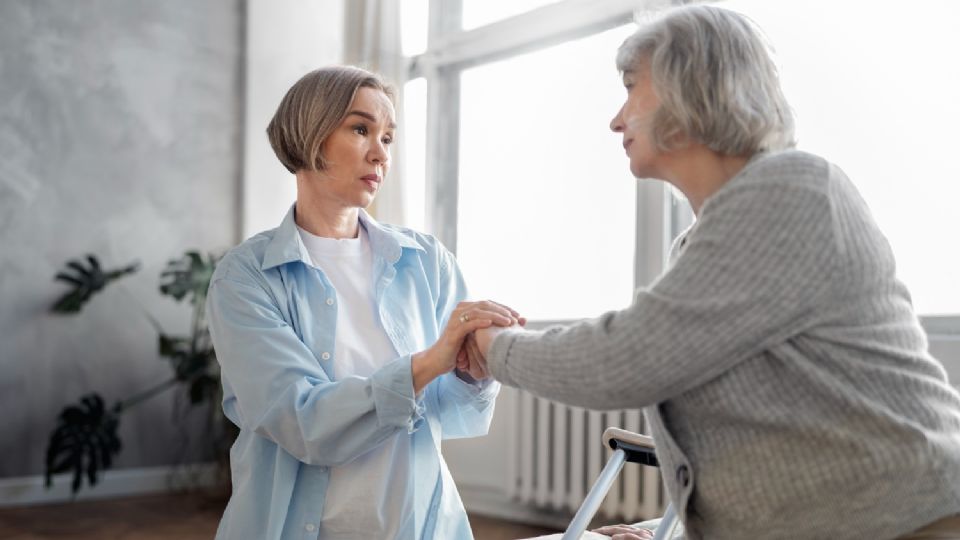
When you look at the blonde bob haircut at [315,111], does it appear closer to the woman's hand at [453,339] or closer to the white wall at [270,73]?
the woman's hand at [453,339]

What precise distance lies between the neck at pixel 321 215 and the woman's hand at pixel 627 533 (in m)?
0.77

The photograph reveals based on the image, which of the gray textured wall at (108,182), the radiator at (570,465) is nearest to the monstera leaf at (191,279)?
the gray textured wall at (108,182)

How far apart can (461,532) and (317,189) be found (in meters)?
0.71

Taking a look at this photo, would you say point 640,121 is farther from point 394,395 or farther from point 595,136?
point 595,136

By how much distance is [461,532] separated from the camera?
5.51 feet

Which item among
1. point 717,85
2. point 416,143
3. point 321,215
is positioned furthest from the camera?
point 416,143

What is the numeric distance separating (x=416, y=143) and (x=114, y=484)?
233 cm

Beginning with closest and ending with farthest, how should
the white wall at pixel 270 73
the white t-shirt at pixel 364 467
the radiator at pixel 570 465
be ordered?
the white t-shirt at pixel 364 467 → the radiator at pixel 570 465 → the white wall at pixel 270 73

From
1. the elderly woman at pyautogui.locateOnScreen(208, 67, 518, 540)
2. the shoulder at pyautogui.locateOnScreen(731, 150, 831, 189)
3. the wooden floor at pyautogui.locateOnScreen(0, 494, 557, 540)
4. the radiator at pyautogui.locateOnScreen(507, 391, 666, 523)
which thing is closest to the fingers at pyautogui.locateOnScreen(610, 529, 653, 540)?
the elderly woman at pyautogui.locateOnScreen(208, 67, 518, 540)

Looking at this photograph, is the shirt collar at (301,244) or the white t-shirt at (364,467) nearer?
the white t-shirt at (364,467)

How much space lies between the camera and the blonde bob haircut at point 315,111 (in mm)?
1739

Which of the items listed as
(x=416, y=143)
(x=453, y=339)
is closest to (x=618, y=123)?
(x=453, y=339)

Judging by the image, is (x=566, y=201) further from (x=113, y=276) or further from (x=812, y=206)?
(x=812, y=206)

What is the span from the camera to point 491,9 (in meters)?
4.67
